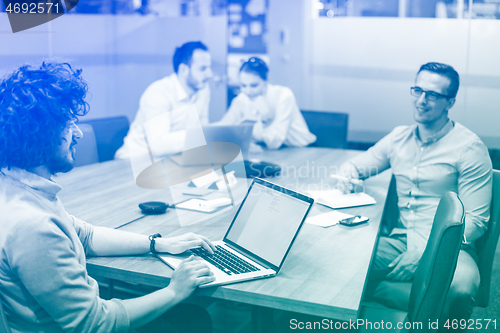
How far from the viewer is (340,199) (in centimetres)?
217

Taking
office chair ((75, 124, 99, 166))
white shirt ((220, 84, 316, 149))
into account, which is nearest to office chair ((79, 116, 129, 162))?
office chair ((75, 124, 99, 166))

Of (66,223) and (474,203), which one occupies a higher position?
(66,223)

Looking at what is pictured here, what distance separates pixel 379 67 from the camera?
4.62m

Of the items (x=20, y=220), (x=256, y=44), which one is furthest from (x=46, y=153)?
(x=256, y=44)

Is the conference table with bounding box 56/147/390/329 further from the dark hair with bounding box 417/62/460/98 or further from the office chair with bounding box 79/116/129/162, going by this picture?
the dark hair with bounding box 417/62/460/98

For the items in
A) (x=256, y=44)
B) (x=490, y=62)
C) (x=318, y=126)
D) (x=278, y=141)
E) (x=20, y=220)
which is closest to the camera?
(x=20, y=220)

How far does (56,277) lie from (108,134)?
2327mm

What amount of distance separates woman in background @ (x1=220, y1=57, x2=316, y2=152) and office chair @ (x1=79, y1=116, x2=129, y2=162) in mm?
780

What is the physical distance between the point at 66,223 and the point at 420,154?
5.53 ft

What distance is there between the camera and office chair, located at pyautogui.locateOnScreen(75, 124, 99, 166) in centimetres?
294

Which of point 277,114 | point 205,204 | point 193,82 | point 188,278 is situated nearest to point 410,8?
point 277,114

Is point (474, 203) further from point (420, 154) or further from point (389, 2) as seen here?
point (389, 2)

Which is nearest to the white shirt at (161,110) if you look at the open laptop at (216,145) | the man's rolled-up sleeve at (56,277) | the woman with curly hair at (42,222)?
the open laptop at (216,145)

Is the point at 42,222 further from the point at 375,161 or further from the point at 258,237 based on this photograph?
the point at 375,161
